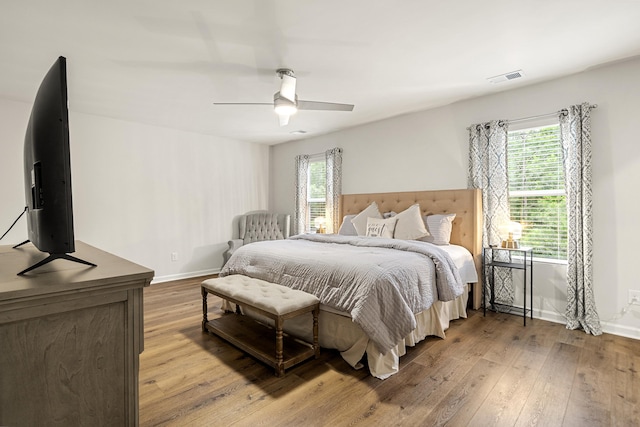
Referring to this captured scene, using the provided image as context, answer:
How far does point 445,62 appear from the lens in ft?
9.16

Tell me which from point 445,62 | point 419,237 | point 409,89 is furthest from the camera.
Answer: point 419,237

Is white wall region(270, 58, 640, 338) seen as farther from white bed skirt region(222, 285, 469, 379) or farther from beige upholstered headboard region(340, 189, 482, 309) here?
white bed skirt region(222, 285, 469, 379)

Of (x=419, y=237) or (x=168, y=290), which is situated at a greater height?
(x=419, y=237)

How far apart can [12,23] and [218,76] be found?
1.46 metres

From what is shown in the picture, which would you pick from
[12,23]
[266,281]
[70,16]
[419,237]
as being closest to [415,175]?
[419,237]

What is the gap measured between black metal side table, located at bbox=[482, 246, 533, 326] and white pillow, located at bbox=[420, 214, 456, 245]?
0.43m

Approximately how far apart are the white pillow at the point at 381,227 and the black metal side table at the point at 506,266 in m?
1.07

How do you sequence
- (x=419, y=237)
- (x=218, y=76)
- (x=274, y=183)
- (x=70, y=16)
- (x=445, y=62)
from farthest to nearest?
(x=274, y=183)
(x=419, y=237)
(x=218, y=76)
(x=445, y=62)
(x=70, y=16)

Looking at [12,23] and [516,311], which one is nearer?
[12,23]

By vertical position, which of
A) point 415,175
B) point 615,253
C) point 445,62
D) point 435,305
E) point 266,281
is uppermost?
point 445,62

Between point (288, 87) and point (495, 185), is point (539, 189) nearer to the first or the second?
point (495, 185)

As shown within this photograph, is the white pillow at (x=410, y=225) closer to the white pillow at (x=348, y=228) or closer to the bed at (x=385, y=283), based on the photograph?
the bed at (x=385, y=283)

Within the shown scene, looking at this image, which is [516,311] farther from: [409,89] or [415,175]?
[409,89]

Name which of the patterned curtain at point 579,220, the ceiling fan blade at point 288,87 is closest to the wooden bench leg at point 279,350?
the ceiling fan blade at point 288,87
